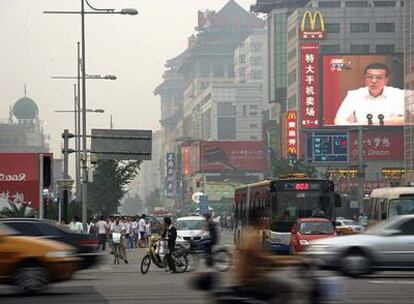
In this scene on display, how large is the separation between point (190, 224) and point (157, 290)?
24.0m

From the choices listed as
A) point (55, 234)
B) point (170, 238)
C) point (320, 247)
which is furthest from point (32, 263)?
point (170, 238)

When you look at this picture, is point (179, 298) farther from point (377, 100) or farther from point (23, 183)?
point (377, 100)

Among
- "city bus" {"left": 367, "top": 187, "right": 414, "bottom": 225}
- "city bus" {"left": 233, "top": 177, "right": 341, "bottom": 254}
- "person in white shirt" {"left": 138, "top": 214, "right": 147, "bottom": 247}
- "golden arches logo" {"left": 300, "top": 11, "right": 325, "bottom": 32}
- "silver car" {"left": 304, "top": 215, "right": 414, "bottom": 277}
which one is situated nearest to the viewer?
"silver car" {"left": 304, "top": 215, "right": 414, "bottom": 277}

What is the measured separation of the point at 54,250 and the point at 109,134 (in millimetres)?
27020

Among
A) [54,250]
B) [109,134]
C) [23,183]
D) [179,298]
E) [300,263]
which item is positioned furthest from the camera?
[23,183]

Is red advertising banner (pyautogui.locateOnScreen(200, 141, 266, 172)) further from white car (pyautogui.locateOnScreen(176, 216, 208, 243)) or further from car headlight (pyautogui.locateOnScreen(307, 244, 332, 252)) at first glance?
car headlight (pyautogui.locateOnScreen(307, 244, 332, 252))

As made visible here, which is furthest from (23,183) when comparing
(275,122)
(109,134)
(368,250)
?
(275,122)

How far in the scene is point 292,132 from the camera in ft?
444

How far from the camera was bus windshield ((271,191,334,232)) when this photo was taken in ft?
133

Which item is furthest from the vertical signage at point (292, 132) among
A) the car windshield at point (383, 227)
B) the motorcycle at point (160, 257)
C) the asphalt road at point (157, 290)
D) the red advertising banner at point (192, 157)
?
the car windshield at point (383, 227)

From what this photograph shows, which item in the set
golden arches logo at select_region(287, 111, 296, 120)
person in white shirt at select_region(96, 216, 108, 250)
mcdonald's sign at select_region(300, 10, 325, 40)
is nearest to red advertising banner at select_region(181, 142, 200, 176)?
golden arches logo at select_region(287, 111, 296, 120)

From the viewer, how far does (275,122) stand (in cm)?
15912

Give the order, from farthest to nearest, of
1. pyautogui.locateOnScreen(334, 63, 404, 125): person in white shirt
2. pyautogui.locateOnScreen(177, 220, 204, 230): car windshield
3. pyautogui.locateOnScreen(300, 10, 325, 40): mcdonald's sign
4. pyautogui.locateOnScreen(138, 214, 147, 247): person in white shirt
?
pyautogui.locateOnScreen(300, 10, 325, 40): mcdonald's sign, pyautogui.locateOnScreen(334, 63, 404, 125): person in white shirt, pyautogui.locateOnScreen(138, 214, 147, 247): person in white shirt, pyautogui.locateOnScreen(177, 220, 204, 230): car windshield

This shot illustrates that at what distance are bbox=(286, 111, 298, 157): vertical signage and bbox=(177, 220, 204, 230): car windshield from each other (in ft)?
289
